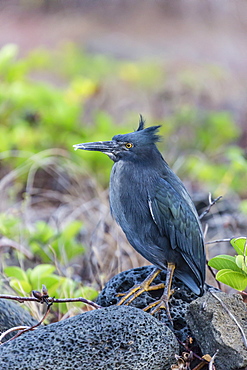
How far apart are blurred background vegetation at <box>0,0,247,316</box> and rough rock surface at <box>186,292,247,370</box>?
1.06 m

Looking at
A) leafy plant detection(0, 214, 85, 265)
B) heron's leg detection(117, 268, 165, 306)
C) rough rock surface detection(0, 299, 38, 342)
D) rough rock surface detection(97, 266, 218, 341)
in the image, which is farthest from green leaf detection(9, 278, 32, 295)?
leafy plant detection(0, 214, 85, 265)

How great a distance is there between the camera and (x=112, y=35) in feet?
65.0

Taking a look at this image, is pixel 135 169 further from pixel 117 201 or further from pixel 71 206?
pixel 71 206

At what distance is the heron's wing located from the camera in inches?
112

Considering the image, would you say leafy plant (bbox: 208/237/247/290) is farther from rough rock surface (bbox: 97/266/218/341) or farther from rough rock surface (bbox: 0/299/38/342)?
rough rock surface (bbox: 0/299/38/342)

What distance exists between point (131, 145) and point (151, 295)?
2.81 feet

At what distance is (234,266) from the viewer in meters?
2.72

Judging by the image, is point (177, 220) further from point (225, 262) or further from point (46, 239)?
point (46, 239)

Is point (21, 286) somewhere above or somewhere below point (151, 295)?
above

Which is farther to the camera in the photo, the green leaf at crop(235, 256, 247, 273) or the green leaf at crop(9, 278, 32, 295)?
the green leaf at crop(9, 278, 32, 295)

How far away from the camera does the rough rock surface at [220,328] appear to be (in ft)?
8.16

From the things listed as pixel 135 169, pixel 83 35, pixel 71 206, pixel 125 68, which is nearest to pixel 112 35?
pixel 83 35

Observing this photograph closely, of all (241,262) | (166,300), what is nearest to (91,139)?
(166,300)

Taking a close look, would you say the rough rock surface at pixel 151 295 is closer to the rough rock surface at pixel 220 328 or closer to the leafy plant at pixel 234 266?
the rough rock surface at pixel 220 328
